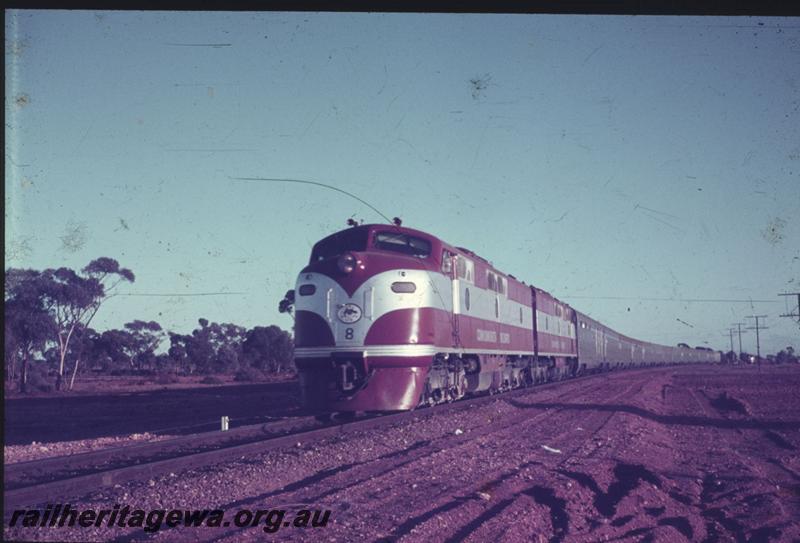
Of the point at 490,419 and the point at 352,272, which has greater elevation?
the point at 352,272

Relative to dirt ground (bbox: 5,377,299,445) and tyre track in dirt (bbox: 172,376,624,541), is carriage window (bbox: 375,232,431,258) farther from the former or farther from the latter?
dirt ground (bbox: 5,377,299,445)

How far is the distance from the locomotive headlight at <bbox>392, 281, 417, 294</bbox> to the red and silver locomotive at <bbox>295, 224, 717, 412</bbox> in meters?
0.02

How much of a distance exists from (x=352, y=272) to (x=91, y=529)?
8571mm

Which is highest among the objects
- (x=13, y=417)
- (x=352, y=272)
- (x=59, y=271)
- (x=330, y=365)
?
(x=59, y=271)

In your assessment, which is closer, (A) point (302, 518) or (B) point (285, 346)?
(A) point (302, 518)

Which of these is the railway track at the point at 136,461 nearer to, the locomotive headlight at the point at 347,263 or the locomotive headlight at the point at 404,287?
the locomotive headlight at the point at 404,287

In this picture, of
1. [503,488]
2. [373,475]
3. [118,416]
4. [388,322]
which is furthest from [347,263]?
[118,416]

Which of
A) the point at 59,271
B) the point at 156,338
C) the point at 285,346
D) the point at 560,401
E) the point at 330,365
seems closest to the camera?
the point at 330,365

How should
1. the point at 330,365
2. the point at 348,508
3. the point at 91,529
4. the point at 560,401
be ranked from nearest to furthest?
the point at 91,529 → the point at 348,508 → the point at 330,365 → the point at 560,401

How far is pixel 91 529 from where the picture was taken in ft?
20.0

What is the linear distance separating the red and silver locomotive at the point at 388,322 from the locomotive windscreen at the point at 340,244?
0.03 metres

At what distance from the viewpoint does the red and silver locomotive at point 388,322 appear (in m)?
13.7

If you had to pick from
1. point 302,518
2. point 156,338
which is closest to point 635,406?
→ point 302,518

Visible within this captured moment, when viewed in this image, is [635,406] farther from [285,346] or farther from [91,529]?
[285,346]
